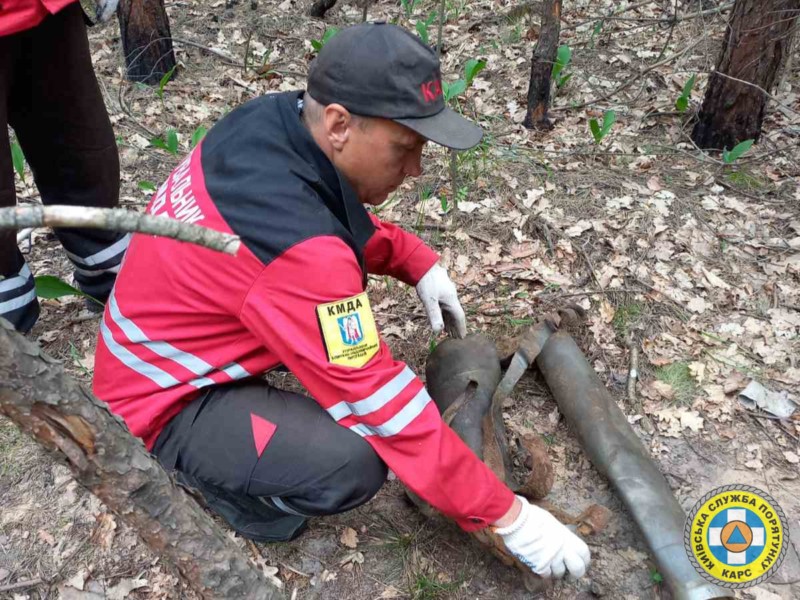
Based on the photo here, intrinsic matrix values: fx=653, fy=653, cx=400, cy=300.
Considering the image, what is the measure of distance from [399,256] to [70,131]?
1.36 m

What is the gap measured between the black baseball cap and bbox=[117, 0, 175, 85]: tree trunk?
11.9 ft

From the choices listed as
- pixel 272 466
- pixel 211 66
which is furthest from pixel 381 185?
pixel 211 66

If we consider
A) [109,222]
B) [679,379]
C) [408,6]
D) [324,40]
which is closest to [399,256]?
[679,379]

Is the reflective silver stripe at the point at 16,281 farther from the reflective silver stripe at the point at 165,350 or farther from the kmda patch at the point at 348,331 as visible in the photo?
the kmda patch at the point at 348,331

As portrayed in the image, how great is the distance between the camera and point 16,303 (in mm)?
2633

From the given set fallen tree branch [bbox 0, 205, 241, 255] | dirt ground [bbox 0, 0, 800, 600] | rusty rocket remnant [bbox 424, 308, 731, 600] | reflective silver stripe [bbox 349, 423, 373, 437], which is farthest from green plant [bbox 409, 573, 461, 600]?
fallen tree branch [bbox 0, 205, 241, 255]

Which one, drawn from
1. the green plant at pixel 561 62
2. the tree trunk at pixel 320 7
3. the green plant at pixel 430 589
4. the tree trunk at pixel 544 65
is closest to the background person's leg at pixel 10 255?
the green plant at pixel 430 589

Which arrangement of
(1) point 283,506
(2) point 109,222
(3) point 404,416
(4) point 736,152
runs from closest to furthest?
(2) point 109,222 → (3) point 404,416 → (1) point 283,506 → (4) point 736,152

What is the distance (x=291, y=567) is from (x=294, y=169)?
4.19ft

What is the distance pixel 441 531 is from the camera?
216 centimetres

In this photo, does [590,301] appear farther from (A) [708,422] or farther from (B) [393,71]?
(B) [393,71]

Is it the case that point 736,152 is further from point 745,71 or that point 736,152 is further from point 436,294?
point 436,294

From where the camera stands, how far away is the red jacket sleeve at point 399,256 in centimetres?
240

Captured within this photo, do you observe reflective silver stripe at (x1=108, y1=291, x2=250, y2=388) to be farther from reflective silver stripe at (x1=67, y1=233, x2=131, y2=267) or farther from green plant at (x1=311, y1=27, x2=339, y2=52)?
green plant at (x1=311, y1=27, x2=339, y2=52)
